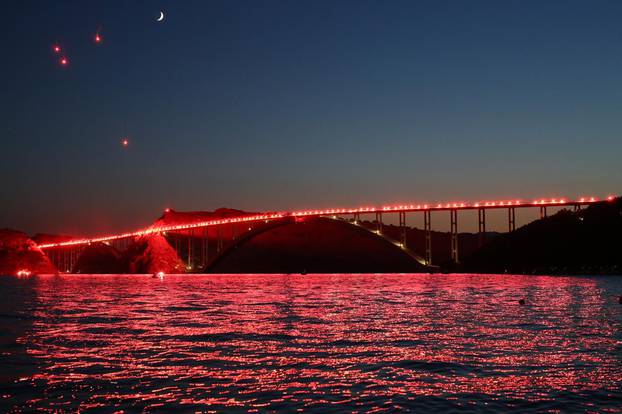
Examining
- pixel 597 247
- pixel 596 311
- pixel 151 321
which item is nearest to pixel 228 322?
pixel 151 321

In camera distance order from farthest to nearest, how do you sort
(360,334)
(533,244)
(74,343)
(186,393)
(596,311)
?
(533,244), (596,311), (360,334), (74,343), (186,393)

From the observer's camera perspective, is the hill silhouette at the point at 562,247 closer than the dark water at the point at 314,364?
No

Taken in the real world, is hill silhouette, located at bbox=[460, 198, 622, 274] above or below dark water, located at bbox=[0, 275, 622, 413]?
above

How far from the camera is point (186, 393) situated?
14.4m

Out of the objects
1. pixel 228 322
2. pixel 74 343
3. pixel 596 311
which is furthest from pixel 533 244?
pixel 74 343

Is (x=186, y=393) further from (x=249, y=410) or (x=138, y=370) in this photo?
(x=138, y=370)

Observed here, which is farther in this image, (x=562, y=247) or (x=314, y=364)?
(x=562, y=247)

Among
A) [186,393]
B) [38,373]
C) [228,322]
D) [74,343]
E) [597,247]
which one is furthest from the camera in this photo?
[597,247]

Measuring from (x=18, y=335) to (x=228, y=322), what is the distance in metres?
9.06

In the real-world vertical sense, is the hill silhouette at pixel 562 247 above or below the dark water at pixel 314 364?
above

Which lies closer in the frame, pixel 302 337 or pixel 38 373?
pixel 38 373

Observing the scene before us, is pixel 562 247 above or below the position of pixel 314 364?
above

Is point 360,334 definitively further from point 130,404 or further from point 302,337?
point 130,404

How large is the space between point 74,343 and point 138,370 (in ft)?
23.7
